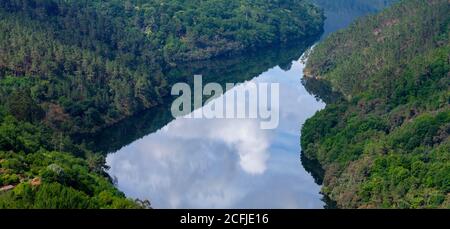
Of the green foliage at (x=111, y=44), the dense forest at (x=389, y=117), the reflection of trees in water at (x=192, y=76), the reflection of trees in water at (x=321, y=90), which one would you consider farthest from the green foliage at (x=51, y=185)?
the reflection of trees in water at (x=321, y=90)

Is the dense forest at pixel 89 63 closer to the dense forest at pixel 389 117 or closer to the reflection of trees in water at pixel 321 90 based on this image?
the dense forest at pixel 389 117

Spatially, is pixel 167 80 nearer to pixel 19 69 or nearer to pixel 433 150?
pixel 19 69

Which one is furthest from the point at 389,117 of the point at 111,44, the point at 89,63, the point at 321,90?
the point at 111,44

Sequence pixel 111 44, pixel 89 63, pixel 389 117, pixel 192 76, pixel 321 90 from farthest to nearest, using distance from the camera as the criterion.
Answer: pixel 192 76 → pixel 111 44 → pixel 321 90 → pixel 89 63 → pixel 389 117

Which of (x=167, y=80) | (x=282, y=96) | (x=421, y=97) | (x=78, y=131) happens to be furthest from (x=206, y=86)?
(x=421, y=97)

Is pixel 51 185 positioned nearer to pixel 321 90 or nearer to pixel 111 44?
pixel 321 90

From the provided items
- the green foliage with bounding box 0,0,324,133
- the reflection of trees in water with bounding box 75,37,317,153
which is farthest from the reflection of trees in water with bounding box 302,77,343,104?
the green foliage with bounding box 0,0,324,133

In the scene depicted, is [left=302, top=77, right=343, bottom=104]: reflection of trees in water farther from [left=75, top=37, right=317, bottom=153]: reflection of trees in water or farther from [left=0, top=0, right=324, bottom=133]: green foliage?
[left=0, top=0, right=324, bottom=133]: green foliage
